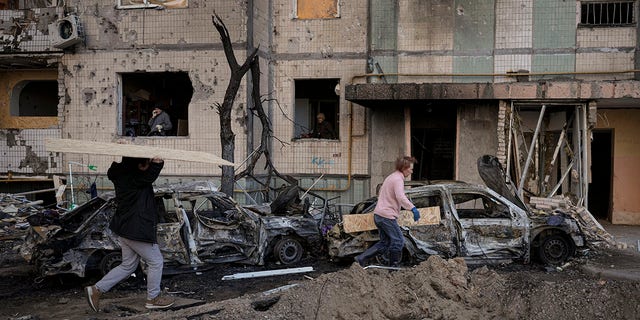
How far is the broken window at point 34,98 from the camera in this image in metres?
18.0

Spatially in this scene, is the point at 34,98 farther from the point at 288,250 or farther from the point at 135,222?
the point at 135,222

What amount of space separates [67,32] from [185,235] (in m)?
8.44

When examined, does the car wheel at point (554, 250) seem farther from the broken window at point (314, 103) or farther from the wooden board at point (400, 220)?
the broken window at point (314, 103)

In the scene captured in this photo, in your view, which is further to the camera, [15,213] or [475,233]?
[15,213]

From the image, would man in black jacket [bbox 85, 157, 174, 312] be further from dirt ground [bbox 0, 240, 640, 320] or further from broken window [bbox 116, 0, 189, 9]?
broken window [bbox 116, 0, 189, 9]

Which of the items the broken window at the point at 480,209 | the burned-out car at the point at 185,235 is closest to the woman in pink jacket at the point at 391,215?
the broken window at the point at 480,209

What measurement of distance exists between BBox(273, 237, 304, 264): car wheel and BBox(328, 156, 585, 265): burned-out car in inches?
26.6

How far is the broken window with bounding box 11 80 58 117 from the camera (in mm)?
17955

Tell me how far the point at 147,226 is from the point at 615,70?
40.8 feet

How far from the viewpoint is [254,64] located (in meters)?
13.0

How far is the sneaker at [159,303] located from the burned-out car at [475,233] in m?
3.44

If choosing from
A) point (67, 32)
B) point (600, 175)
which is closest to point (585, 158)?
point (600, 175)

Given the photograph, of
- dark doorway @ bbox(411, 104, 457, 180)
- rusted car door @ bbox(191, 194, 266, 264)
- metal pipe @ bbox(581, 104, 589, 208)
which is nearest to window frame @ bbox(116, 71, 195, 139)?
rusted car door @ bbox(191, 194, 266, 264)

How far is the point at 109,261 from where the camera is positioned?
9102mm
